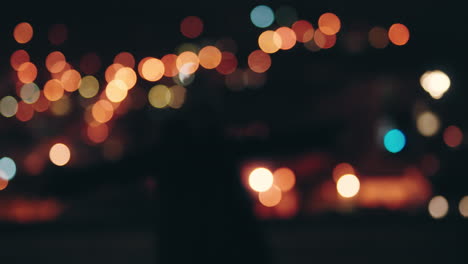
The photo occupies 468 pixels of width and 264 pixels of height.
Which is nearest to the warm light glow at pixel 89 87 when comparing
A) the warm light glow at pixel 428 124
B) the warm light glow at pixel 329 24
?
the warm light glow at pixel 329 24

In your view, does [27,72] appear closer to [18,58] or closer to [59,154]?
[18,58]

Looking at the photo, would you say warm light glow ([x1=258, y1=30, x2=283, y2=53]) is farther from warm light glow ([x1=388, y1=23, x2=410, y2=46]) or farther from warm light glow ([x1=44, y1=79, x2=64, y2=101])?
warm light glow ([x1=44, y1=79, x2=64, y2=101])

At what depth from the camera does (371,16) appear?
204cm

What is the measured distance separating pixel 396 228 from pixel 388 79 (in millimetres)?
900

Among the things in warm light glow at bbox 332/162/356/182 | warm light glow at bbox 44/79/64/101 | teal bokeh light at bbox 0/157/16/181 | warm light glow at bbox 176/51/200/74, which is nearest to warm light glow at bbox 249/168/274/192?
warm light glow at bbox 332/162/356/182

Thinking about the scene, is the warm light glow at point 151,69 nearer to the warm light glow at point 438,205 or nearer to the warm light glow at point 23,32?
the warm light glow at point 23,32

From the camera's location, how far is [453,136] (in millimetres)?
2129

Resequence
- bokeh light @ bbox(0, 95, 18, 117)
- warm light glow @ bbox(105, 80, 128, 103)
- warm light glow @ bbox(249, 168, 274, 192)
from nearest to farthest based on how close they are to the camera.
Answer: bokeh light @ bbox(0, 95, 18, 117) → warm light glow @ bbox(105, 80, 128, 103) → warm light glow @ bbox(249, 168, 274, 192)

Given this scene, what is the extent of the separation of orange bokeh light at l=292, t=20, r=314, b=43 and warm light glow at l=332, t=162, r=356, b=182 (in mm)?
649

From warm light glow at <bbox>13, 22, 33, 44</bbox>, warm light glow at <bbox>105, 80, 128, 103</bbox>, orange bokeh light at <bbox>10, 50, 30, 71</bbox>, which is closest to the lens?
warm light glow at <bbox>13, 22, 33, 44</bbox>

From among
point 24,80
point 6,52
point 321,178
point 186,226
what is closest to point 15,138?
point 24,80

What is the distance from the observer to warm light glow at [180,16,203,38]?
2.18 meters

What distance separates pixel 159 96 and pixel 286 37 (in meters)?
0.72

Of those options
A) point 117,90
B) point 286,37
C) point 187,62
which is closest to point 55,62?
point 117,90
